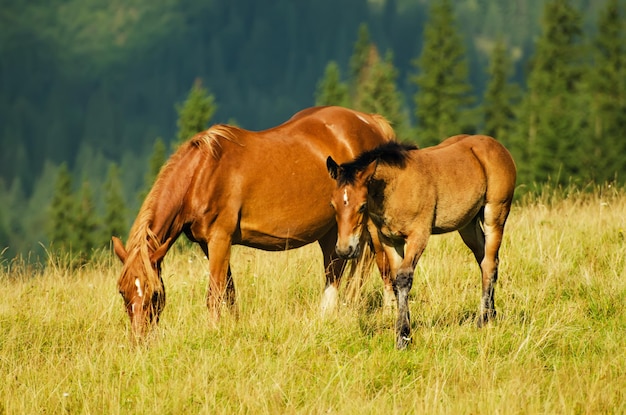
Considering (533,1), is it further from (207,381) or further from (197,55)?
(207,381)

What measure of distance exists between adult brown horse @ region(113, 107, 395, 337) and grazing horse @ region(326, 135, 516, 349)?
45.1 inches

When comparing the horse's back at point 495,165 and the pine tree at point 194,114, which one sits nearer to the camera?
the horse's back at point 495,165

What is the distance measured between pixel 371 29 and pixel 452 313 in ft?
466

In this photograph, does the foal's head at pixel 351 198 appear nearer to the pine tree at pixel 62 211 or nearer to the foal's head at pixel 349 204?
the foal's head at pixel 349 204

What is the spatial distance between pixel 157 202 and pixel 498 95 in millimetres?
52921

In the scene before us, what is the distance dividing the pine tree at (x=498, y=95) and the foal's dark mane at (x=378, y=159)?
168ft

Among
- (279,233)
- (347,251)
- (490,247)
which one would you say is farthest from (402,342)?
(279,233)

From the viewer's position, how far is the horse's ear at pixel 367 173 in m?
5.90

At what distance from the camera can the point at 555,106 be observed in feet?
154

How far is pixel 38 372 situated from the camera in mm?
6148

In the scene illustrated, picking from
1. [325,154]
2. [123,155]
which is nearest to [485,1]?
[123,155]

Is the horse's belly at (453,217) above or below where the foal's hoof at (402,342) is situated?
above

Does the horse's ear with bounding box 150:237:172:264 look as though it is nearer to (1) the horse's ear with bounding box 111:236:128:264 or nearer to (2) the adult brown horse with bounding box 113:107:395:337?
(2) the adult brown horse with bounding box 113:107:395:337

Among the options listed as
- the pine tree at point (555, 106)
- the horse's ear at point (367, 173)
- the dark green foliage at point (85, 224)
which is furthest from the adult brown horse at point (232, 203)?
the dark green foliage at point (85, 224)
